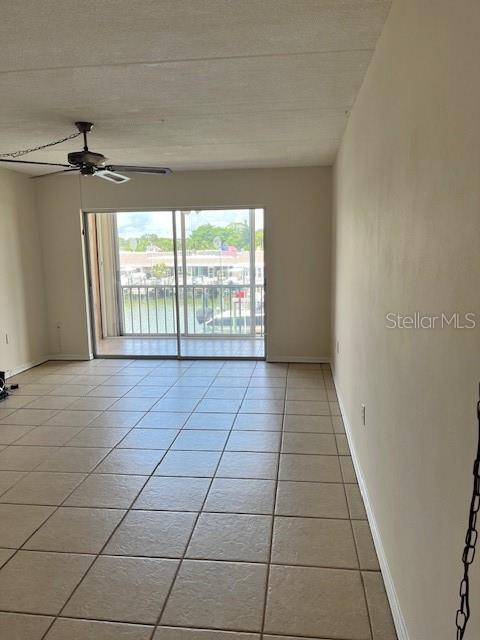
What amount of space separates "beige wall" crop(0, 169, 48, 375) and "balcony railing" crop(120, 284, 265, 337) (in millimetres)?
1935

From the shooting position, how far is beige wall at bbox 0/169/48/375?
503 centimetres

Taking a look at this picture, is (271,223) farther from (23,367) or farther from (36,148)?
(23,367)

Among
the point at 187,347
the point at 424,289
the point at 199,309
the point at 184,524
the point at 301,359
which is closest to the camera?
the point at 424,289

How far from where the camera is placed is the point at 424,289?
1351mm

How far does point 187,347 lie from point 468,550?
5.75 meters

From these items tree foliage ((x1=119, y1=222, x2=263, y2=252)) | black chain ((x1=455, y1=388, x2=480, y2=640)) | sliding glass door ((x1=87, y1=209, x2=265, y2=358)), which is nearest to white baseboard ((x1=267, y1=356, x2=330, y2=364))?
sliding glass door ((x1=87, y1=209, x2=265, y2=358))

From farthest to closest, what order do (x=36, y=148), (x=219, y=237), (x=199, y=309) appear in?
(x=199, y=309), (x=219, y=237), (x=36, y=148)

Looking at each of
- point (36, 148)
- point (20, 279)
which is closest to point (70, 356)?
point (20, 279)

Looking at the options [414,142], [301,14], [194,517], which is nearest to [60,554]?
[194,517]

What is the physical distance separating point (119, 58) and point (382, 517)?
2485 mm

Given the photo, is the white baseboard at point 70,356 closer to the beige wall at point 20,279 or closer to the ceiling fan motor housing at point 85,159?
the beige wall at point 20,279

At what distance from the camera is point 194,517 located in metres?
2.38

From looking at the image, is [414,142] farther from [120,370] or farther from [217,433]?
[120,370]

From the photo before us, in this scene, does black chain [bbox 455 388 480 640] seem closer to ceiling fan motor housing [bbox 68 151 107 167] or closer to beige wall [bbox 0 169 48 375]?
ceiling fan motor housing [bbox 68 151 107 167]
